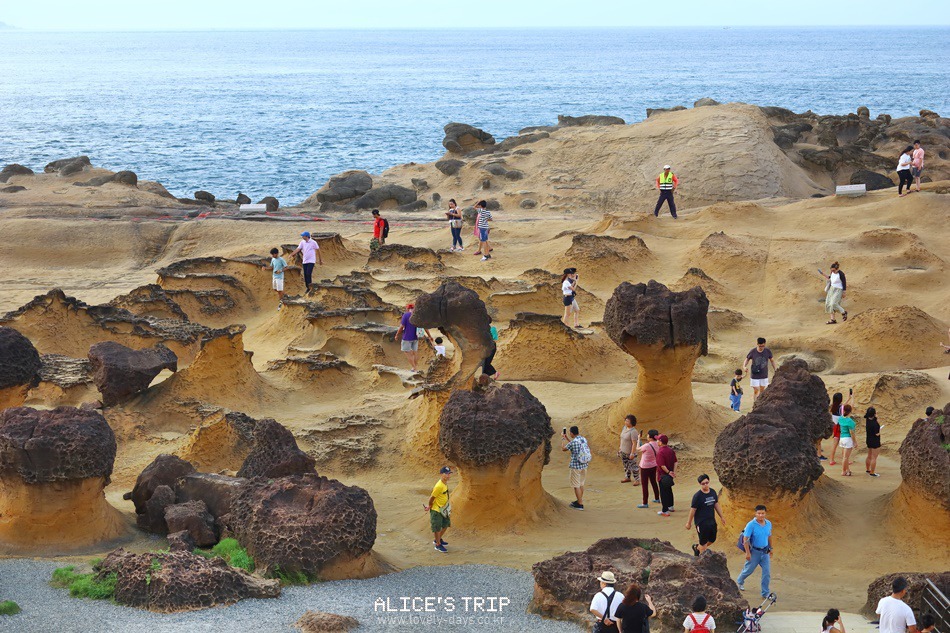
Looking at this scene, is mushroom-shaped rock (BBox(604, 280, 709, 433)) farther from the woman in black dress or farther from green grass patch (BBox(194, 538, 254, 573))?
green grass patch (BBox(194, 538, 254, 573))

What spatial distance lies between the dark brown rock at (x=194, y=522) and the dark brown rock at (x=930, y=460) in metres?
8.00

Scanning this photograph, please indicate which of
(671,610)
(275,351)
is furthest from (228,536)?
(275,351)

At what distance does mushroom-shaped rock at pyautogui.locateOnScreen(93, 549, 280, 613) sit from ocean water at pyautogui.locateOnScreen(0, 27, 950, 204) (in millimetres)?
49252

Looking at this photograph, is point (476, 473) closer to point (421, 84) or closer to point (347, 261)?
point (347, 261)

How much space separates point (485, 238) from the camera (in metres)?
28.5

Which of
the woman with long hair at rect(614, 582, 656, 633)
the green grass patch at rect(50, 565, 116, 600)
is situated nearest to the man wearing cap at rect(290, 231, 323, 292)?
the green grass patch at rect(50, 565, 116, 600)

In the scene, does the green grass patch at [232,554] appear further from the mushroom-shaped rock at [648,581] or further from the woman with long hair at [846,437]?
the woman with long hair at [846,437]

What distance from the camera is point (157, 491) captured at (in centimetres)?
1375

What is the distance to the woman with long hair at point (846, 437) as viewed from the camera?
50.5 ft

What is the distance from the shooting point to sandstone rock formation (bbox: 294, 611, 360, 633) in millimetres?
10055

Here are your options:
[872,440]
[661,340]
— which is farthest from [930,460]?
[661,340]

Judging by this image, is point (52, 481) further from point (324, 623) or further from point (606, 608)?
point (606, 608)

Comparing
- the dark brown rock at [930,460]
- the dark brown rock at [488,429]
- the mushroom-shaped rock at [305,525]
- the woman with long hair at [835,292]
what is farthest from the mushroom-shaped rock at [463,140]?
the mushroom-shaped rock at [305,525]

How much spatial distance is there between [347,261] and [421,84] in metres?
122
